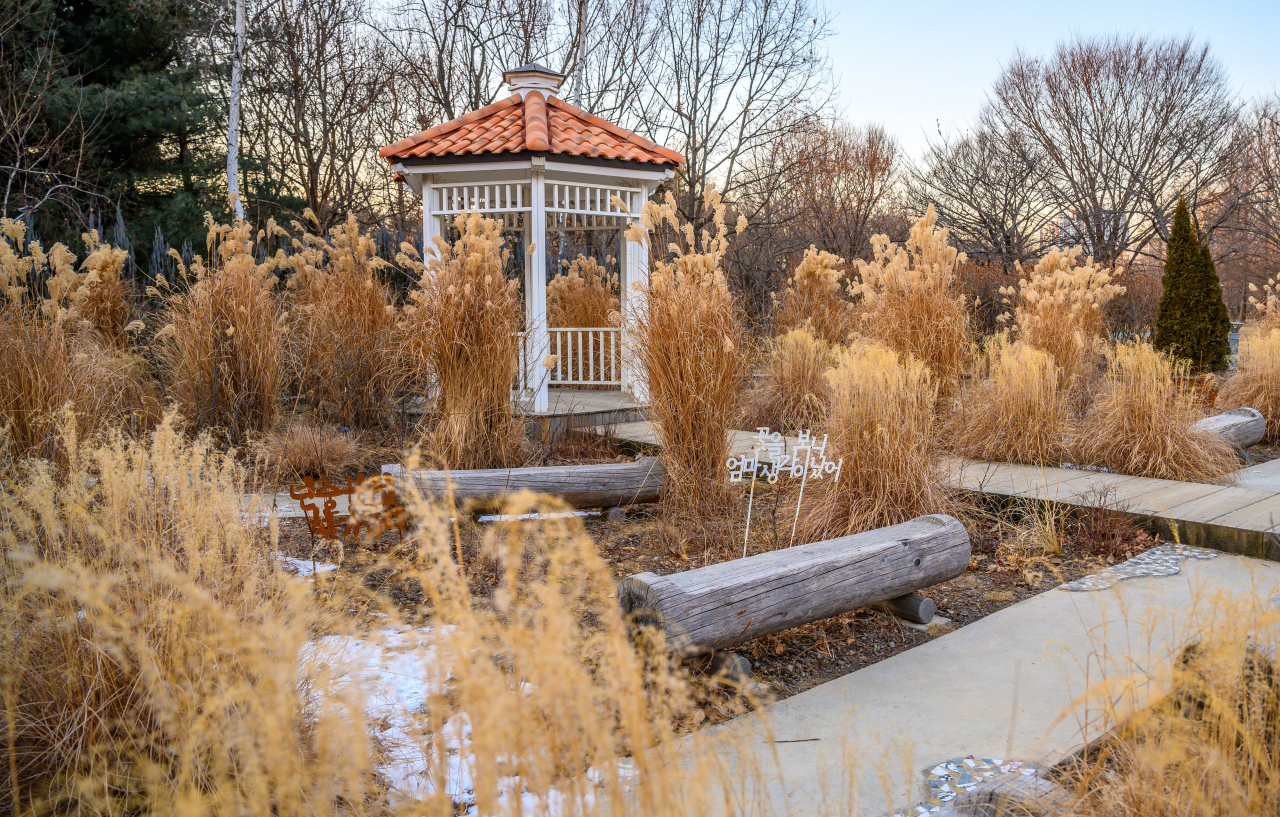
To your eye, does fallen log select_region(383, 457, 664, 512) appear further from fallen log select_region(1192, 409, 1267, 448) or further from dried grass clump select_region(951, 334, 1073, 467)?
fallen log select_region(1192, 409, 1267, 448)

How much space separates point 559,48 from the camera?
15391 millimetres

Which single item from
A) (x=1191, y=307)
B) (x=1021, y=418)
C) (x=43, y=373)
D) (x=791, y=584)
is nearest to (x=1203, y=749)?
(x=791, y=584)

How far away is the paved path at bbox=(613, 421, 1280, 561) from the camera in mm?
4051

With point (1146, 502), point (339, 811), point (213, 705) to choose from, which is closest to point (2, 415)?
point (339, 811)

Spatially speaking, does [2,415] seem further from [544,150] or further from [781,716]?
[544,150]

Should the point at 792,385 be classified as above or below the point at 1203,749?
above

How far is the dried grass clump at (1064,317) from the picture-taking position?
7.02 m

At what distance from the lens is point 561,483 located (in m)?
4.68

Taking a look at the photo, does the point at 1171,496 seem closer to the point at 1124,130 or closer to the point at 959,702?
the point at 959,702

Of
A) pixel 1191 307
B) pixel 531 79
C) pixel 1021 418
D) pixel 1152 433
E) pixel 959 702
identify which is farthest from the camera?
pixel 1191 307

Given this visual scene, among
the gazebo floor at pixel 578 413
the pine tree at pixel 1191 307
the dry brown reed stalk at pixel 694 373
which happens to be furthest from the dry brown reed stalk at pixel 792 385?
the pine tree at pixel 1191 307

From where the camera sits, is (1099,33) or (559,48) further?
(1099,33)

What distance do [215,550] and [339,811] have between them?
29.1 inches

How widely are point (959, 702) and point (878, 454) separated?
156cm
